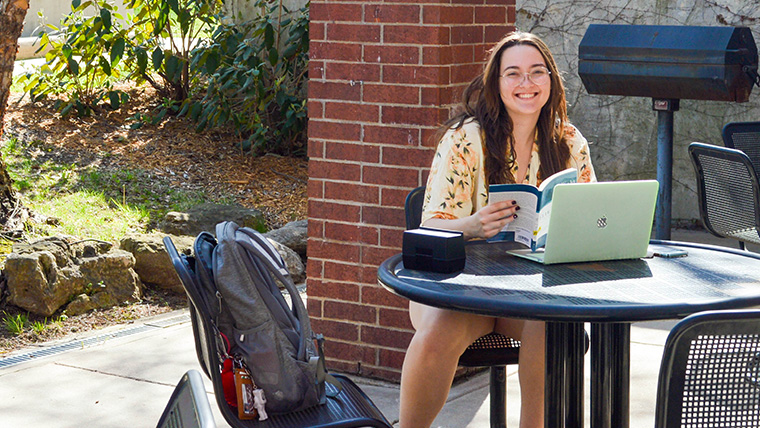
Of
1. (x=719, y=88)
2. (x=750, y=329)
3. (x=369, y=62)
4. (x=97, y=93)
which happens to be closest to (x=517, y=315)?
(x=750, y=329)

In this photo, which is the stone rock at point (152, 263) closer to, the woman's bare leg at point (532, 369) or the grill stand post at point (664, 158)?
the grill stand post at point (664, 158)

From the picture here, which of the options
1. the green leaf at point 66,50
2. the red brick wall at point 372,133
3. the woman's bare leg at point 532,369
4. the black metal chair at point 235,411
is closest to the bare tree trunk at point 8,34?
the red brick wall at point 372,133

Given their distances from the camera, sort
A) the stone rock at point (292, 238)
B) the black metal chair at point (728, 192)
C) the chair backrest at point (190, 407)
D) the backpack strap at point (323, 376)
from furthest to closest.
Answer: the stone rock at point (292, 238) → the black metal chair at point (728, 192) → the backpack strap at point (323, 376) → the chair backrest at point (190, 407)

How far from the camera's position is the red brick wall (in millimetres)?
3840

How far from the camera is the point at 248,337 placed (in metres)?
2.49

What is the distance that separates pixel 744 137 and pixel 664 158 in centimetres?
110

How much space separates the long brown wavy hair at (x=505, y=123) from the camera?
128 inches

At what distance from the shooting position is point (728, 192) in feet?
14.5

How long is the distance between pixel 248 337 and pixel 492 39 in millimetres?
2079

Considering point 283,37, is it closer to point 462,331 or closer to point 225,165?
point 225,165

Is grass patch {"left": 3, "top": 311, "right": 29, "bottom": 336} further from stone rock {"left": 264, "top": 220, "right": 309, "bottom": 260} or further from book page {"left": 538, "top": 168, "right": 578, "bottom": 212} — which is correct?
book page {"left": 538, "top": 168, "right": 578, "bottom": 212}

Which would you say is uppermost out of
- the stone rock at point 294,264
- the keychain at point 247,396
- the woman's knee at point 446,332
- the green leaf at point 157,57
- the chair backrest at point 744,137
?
the green leaf at point 157,57

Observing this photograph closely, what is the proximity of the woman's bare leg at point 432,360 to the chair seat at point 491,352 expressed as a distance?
6 cm

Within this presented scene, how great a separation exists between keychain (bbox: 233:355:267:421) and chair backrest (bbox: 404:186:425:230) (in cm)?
102
